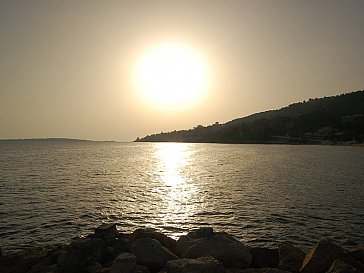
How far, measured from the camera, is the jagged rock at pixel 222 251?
52.7ft

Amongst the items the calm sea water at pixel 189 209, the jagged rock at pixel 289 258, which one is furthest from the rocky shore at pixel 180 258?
the calm sea water at pixel 189 209

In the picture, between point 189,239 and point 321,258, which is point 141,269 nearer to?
point 189,239

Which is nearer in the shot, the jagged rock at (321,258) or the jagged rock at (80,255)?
the jagged rock at (321,258)

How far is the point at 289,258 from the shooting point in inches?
643

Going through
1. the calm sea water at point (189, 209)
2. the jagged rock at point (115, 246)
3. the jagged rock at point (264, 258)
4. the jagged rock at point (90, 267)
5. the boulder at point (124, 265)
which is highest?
the boulder at point (124, 265)

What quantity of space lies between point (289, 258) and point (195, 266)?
5692 mm

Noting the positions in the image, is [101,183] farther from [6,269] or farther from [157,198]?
[6,269]

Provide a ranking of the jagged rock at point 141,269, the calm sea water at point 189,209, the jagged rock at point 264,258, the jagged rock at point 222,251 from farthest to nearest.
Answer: the calm sea water at point 189,209
the jagged rock at point 264,258
the jagged rock at point 222,251
the jagged rock at point 141,269

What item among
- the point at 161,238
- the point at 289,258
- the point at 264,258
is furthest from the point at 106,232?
the point at 289,258

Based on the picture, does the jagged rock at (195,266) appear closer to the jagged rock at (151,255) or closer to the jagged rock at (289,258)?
the jagged rock at (151,255)

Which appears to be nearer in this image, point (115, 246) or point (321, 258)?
point (321, 258)

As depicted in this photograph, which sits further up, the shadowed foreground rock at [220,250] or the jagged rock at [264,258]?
the shadowed foreground rock at [220,250]

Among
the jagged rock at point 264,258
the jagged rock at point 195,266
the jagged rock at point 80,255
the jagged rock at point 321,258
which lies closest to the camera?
the jagged rock at point 195,266

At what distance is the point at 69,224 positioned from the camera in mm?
28484
